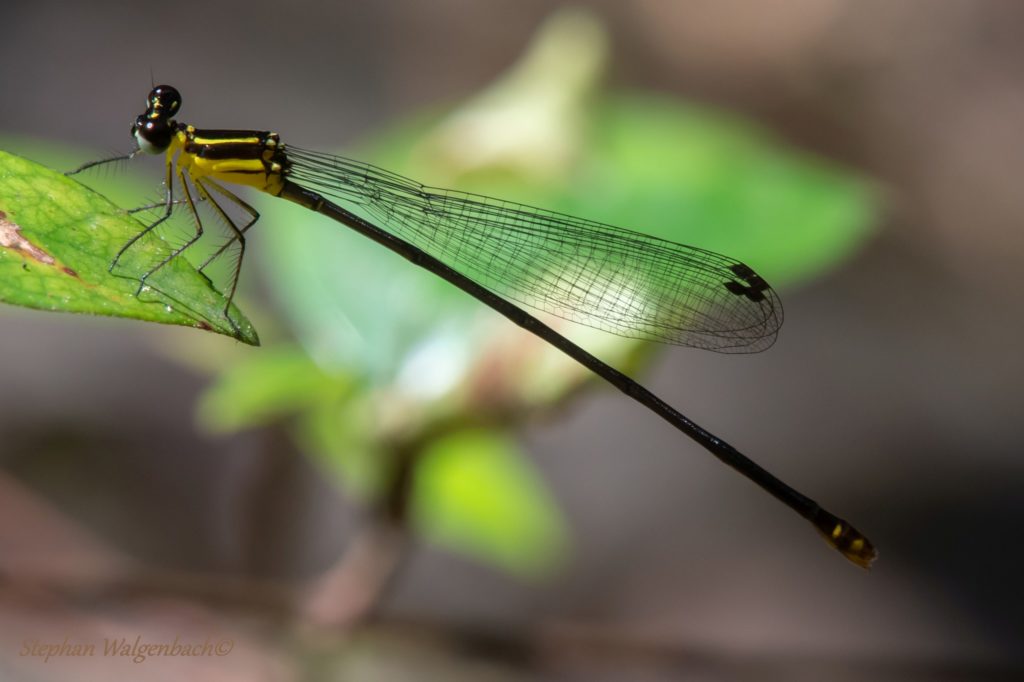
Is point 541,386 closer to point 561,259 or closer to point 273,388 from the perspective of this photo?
point 561,259

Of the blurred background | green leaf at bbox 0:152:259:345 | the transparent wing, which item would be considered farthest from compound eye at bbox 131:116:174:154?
green leaf at bbox 0:152:259:345

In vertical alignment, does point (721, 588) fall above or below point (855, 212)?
below

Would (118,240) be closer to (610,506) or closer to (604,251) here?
(604,251)

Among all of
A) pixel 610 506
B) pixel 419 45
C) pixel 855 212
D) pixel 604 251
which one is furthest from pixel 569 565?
pixel 419 45

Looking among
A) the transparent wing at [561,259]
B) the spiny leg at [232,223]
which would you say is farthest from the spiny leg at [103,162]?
the transparent wing at [561,259]

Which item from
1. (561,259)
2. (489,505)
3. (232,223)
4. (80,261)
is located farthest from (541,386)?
(80,261)

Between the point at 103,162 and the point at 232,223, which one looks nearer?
the point at 103,162
